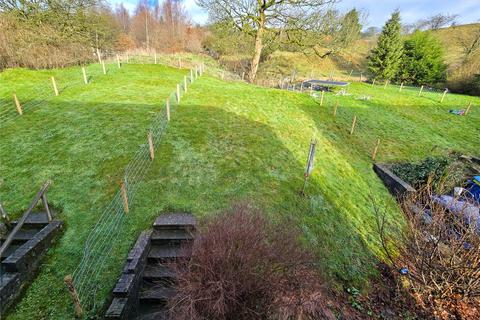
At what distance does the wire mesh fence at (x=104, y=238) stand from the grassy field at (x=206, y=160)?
19cm

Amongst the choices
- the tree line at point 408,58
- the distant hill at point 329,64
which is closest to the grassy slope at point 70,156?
the distant hill at point 329,64

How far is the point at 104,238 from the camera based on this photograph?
207 inches

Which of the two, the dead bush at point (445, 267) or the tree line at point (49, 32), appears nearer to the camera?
the dead bush at point (445, 267)

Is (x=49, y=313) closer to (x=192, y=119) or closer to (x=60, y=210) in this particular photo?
(x=60, y=210)

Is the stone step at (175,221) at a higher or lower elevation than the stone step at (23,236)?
higher

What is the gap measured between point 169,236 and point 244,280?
8.76 ft

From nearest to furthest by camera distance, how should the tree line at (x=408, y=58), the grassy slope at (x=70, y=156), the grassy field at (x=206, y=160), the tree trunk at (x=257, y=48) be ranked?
1. the grassy slope at (x=70, y=156)
2. the grassy field at (x=206, y=160)
3. the tree trunk at (x=257, y=48)
4. the tree line at (x=408, y=58)

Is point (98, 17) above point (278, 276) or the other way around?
above

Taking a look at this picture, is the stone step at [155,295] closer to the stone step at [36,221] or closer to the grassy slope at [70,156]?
the grassy slope at [70,156]

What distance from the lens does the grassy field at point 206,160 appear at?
572 centimetres

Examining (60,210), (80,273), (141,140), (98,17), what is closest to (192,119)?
(141,140)

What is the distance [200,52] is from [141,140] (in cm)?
3273

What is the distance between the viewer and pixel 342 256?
19.1 ft

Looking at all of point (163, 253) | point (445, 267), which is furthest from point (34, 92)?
point (445, 267)
